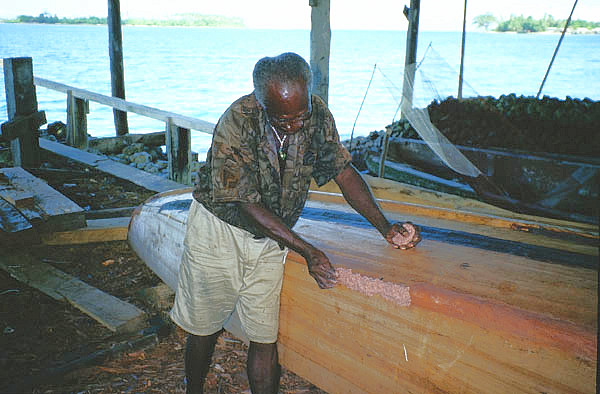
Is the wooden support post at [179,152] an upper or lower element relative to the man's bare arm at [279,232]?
lower

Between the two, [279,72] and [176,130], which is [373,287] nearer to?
[279,72]

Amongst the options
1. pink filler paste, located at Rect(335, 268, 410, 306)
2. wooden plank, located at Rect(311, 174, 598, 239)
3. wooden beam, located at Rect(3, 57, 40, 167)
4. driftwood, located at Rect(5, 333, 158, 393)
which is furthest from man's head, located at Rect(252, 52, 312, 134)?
wooden beam, located at Rect(3, 57, 40, 167)

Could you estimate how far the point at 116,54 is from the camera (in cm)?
926

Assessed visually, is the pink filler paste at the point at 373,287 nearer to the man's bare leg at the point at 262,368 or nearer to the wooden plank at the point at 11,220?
the man's bare leg at the point at 262,368

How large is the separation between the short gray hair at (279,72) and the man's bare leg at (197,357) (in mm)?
1145

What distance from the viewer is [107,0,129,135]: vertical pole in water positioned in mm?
8906

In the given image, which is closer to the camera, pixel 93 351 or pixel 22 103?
pixel 93 351

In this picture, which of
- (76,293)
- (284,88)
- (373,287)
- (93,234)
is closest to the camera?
(284,88)

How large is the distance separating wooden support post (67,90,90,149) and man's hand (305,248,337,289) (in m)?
7.44

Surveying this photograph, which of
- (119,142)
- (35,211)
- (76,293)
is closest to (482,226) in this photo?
(76,293)

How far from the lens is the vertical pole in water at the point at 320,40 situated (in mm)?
5867

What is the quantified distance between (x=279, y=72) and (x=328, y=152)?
1.70ft

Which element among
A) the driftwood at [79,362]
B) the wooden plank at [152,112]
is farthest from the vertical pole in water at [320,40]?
the driftwood at [79,362]

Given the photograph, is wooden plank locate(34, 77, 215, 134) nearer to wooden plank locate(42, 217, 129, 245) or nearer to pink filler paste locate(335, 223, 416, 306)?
wooden plank locate(42, 217, 129, 245)
